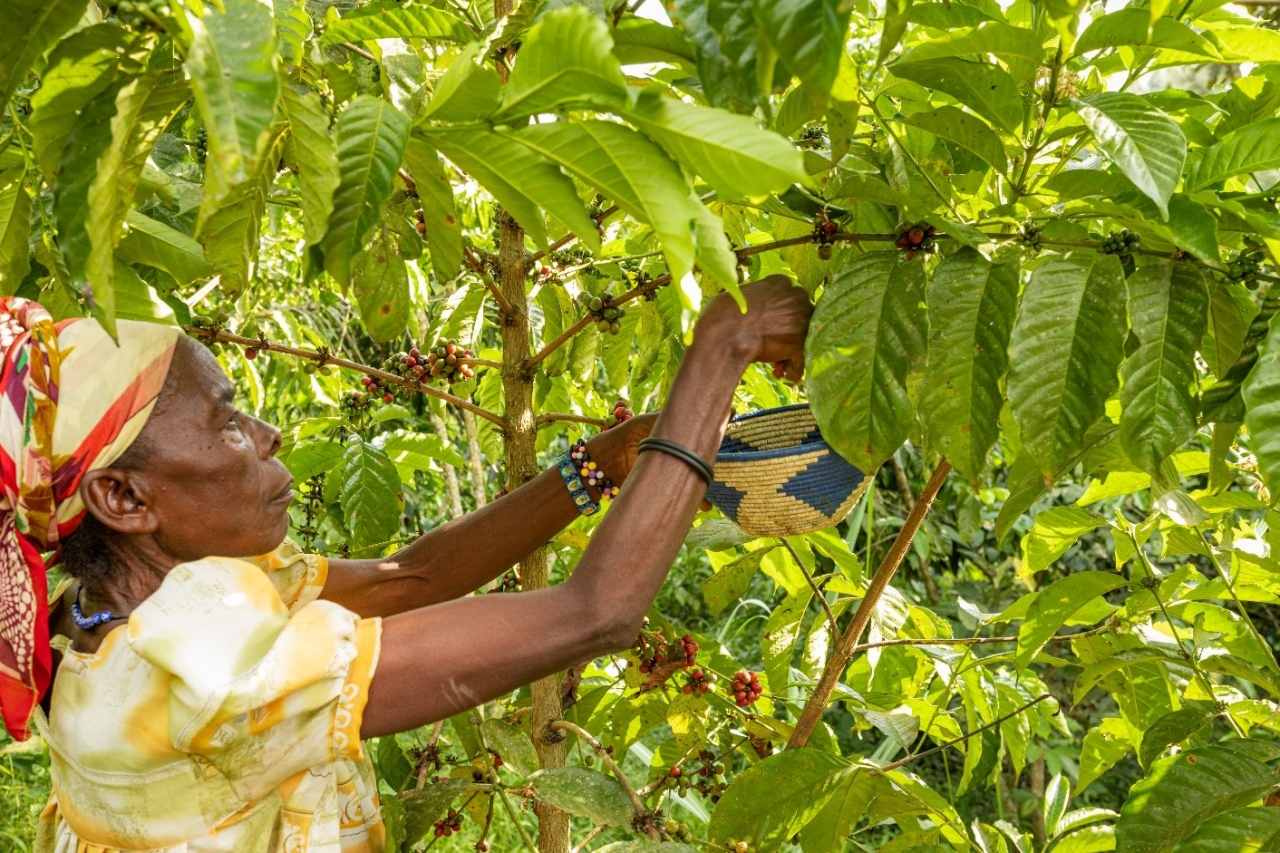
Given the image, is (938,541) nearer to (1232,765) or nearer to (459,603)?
(1232,765)

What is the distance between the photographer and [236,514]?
150 centimetres

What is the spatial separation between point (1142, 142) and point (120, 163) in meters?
0.94

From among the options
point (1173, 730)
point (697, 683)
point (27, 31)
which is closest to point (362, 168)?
point (27, 31)

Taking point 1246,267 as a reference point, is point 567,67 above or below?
above

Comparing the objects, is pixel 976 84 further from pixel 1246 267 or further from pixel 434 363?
→ pixel 434 363

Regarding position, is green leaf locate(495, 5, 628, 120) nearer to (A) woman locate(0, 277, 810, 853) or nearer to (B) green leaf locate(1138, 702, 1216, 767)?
(A) woman locate(0, 277, 810, 853)

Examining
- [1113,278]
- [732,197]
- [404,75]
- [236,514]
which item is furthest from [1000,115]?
[236,514]

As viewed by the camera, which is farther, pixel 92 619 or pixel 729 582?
pixel 729 582

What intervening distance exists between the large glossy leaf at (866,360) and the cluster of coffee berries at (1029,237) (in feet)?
0.38

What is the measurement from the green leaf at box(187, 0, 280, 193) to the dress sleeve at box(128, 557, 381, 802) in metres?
0.58

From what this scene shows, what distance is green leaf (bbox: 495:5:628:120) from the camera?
0.92 meters

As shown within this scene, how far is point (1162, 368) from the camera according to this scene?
125 cm

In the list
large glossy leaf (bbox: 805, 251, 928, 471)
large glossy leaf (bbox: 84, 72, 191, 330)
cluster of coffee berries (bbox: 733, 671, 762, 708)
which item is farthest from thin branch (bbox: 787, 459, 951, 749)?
large glossy leaf (bbox: 84, 72, 191, 330)

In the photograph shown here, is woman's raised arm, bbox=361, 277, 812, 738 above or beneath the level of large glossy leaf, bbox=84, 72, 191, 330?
beneath
